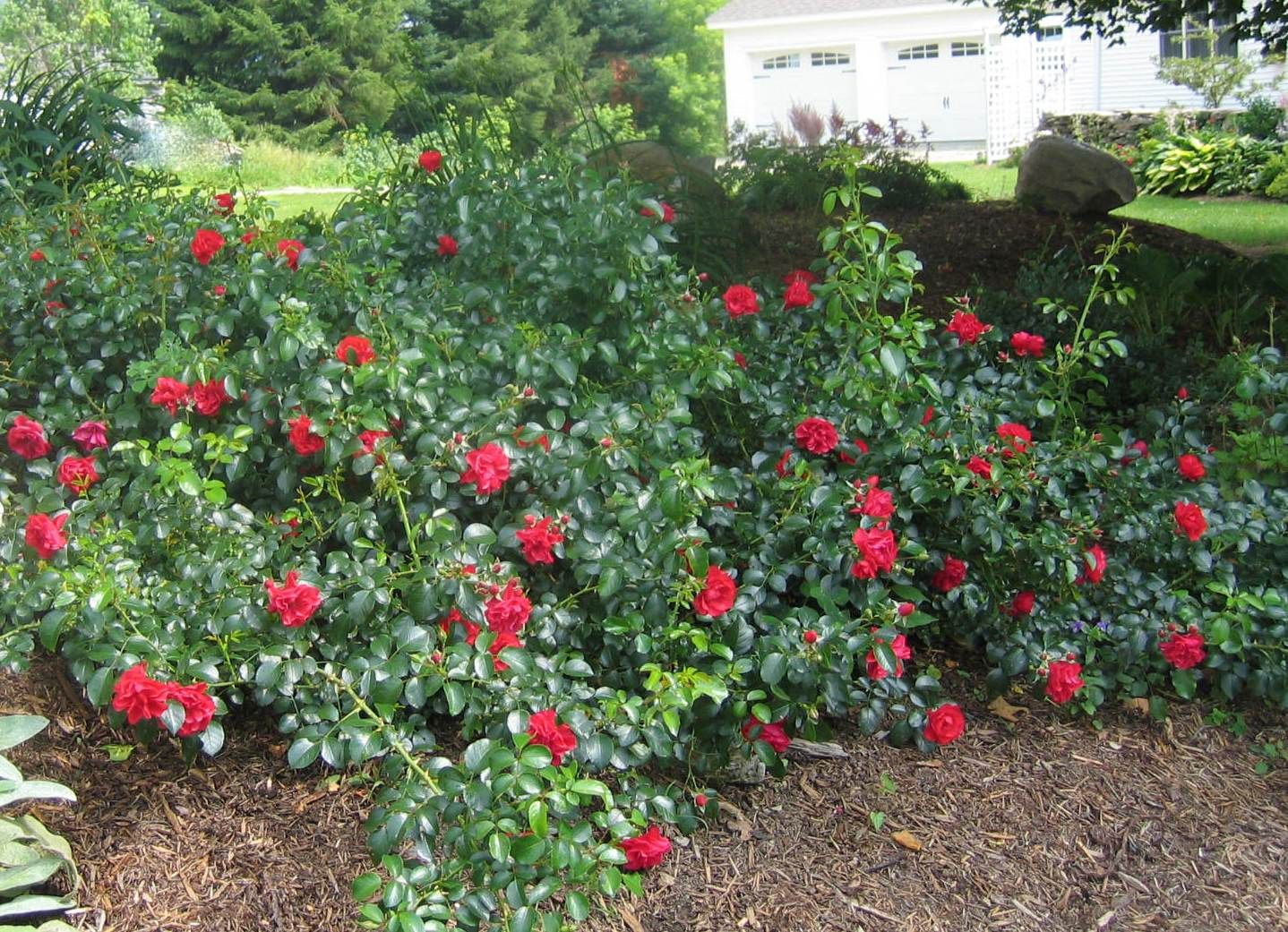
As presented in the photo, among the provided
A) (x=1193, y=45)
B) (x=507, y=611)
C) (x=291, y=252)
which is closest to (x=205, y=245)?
(x=291, y=252)

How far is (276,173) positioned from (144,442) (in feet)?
24.5

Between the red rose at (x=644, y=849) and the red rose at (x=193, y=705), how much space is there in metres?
0.64

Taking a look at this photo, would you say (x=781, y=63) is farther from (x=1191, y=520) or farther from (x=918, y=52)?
(x=1191, y=520)

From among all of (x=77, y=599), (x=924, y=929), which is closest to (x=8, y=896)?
(x=77, y=599)

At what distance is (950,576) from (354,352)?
120 centimetres

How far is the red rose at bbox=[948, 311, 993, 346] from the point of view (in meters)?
2.61

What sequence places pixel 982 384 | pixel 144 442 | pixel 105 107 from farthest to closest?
pixel 105 107 < pixel 982 384 < pixel 144 442

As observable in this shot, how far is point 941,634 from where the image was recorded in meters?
2.49

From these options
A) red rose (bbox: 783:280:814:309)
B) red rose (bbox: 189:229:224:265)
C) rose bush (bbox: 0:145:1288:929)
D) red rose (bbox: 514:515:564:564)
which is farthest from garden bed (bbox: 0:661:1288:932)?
red rose (bbox: 783:280:814:309)

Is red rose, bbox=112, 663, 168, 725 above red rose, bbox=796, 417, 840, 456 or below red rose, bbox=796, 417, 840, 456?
below

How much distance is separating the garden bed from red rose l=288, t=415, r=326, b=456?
54cm

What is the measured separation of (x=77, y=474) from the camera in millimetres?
2008

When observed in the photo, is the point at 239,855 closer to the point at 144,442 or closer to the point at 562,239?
the point at 144,442

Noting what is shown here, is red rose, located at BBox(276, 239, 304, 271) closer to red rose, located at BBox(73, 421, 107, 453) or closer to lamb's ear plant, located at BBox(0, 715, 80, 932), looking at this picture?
red rose, located at BBox(73, 421, 107, 453)
